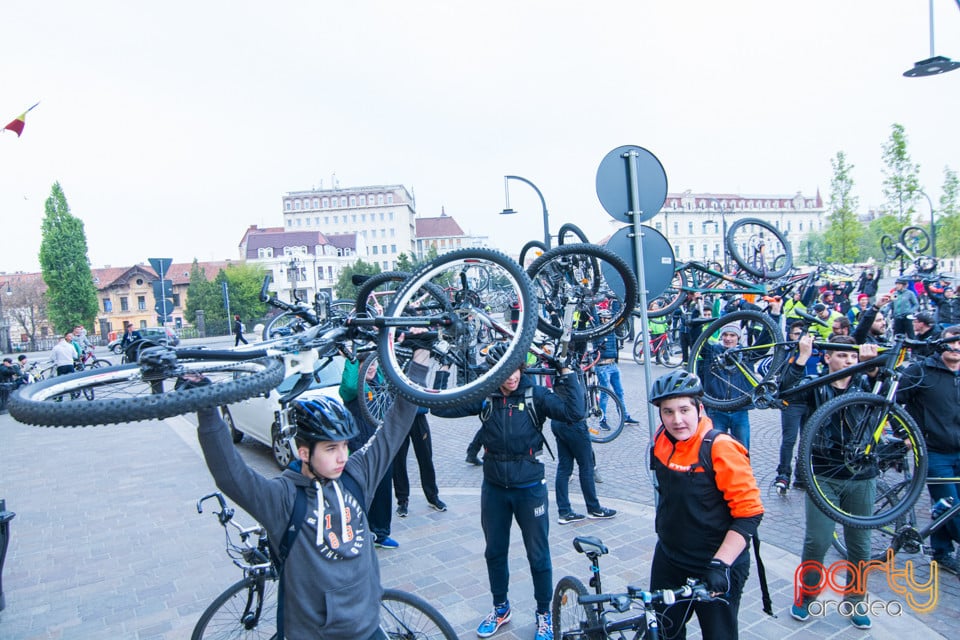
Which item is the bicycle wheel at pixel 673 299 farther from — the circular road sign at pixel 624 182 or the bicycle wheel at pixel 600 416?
the bicycle wheel at pixel 600 416

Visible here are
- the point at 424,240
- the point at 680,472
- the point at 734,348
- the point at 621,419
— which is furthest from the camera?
the point at 424,240

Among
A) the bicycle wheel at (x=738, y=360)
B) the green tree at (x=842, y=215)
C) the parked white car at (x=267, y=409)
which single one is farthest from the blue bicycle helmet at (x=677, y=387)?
the green tree at (x=842, y=215)

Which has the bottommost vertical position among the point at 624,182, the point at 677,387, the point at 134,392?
the point at 677,387

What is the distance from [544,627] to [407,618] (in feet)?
4.55

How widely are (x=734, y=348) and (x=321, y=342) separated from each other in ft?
15.7

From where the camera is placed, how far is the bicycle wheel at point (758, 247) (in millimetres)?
7270

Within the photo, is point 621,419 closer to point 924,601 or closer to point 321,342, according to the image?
point 924,601

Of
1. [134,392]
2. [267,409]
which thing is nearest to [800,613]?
[134,392]

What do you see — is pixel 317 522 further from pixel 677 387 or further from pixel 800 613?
pixel 800 613

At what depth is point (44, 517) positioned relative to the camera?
732cm

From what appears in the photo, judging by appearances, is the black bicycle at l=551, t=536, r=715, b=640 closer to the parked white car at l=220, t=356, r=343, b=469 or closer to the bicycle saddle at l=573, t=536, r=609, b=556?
the bicycle saddle at l=573, t=536, r=609, b=556

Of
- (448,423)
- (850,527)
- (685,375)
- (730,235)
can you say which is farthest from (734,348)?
(448,423)

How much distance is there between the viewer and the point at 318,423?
2.57 m

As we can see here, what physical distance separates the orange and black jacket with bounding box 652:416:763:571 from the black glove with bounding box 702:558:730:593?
0.66 ft
